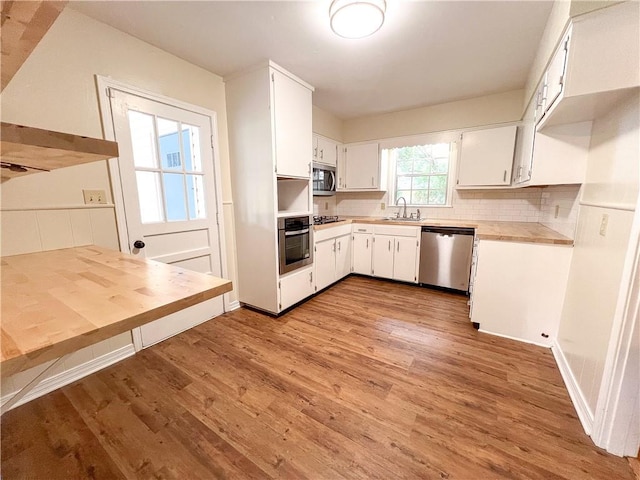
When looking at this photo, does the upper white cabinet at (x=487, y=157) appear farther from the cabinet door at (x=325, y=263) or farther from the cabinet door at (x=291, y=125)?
the cabinet door at (x=291, y=125)

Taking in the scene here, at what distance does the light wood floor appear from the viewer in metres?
1.23

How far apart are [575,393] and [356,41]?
2880 mm

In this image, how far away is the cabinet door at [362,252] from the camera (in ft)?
12.5

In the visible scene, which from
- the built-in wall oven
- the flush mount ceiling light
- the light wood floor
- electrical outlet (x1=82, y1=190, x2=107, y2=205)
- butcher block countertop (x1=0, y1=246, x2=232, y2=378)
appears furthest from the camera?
the built-in wall oven

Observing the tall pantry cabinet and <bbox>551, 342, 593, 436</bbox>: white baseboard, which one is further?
the tall pantry cabinet

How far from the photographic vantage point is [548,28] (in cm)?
184

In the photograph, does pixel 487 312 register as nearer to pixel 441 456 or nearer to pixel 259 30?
pixel 441 456

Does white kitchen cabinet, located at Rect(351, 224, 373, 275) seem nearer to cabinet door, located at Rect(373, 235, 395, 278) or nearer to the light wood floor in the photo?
cabinet door, located at Rect(373, 235, 395, 278)

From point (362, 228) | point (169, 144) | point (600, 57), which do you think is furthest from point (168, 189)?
point (600, 57)

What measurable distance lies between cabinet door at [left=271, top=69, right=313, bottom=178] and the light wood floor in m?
1.71

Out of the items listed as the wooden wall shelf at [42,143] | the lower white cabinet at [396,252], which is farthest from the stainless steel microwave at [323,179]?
the wooden wall shelf at [42,143]

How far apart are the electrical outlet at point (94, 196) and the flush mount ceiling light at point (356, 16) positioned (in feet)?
6.63

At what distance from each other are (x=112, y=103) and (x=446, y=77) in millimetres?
3049

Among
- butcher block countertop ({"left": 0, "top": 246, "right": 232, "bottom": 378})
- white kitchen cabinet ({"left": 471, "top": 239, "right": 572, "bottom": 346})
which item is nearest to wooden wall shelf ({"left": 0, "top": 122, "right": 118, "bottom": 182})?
butcher block countertop ({"left": 0, "top": 246, "right": 232, "bottom": 378})
